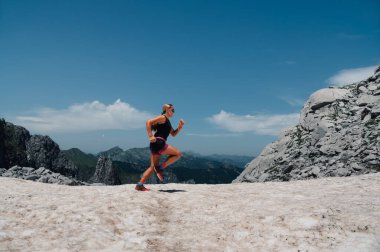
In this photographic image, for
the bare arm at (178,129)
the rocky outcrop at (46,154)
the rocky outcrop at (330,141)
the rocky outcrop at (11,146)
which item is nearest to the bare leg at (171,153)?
the bare arm at (178,129)

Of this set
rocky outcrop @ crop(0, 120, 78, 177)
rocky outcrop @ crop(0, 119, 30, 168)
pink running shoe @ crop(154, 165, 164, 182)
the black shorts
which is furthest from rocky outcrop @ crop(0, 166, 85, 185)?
rocky outcrop @ crop(0, 120, 78, 177)

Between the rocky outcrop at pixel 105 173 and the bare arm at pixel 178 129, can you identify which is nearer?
the bare arm at pixel 178 129

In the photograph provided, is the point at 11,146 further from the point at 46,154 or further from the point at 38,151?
the point at 38,151

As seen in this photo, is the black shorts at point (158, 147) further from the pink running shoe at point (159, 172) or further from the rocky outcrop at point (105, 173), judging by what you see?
the rocky outcrop at point (105, 173)

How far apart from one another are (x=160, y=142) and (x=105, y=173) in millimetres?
126092

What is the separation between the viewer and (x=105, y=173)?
13462 cm

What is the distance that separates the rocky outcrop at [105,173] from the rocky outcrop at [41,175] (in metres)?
103

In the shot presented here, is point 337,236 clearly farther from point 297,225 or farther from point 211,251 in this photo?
point 211,251

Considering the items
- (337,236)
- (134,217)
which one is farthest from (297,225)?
(134,217)

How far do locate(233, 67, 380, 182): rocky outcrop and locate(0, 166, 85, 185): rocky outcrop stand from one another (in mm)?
14381

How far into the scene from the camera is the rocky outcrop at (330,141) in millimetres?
23359

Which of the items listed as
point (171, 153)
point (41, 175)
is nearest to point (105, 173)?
point (41, 175)

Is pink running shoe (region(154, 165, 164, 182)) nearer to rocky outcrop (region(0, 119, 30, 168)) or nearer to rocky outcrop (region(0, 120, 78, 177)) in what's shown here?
rocky outcrop (region(0, 119, 30, 168))

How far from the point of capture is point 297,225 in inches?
367
